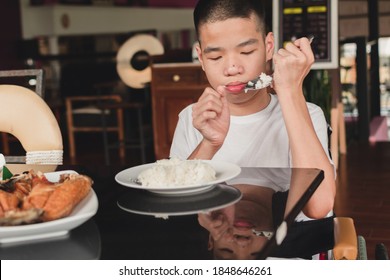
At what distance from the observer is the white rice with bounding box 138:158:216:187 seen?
995 millimetres

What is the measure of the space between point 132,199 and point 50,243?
9.4 inches

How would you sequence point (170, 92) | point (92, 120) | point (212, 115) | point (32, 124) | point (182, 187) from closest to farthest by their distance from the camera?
point (182, 187)
point (212, 115)
point (32, 124)
point (170, 92)
point (92, 120)

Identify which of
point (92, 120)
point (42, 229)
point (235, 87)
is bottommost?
point (92, 120)

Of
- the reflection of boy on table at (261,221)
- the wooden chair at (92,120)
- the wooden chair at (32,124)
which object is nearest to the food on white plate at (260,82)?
the reflection of boy on table at (261,221)

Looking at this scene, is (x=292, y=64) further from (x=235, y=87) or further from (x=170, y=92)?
(x=170, y=92)

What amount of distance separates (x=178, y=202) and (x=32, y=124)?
90 centimetres

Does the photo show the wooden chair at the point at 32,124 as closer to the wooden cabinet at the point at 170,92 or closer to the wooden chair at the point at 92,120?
the wooden cabinet at the point at 170,92

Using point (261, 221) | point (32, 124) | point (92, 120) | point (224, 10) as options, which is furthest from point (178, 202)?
point (92, 120)

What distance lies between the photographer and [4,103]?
1.76m

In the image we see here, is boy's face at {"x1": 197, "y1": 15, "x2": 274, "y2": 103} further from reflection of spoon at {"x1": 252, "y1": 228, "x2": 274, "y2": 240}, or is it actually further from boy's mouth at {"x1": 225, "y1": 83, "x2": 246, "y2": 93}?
reflection of spoon at {"x1": 252, "y1": 228, "x2": 274, "y2": 240}

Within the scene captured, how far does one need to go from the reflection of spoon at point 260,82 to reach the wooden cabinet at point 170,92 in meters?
2.84

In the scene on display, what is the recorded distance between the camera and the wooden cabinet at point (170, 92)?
14.2 ft

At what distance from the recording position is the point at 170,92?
14.6 feet

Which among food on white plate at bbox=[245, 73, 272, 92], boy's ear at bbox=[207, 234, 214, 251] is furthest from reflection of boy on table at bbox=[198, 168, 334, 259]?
food on white plate at bbox=[245, 73, 272, 92]
